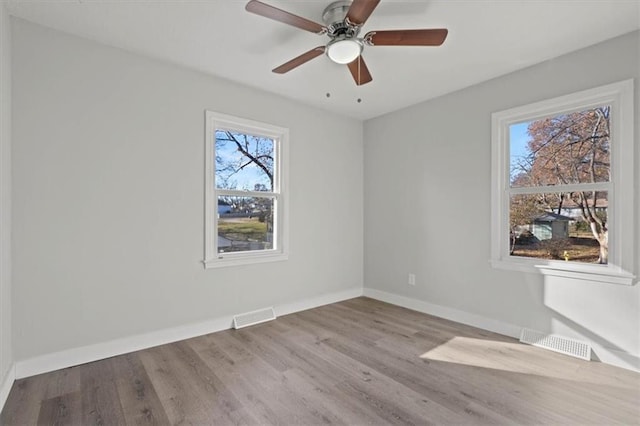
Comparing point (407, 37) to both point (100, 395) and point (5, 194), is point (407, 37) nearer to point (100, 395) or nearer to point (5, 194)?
point (5, 194)

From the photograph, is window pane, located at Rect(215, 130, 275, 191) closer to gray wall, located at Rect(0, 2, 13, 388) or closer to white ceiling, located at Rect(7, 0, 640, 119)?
white ceiling, located at Rect(7, 0, 640, 119)

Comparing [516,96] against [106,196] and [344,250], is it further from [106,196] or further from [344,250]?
[106,196]

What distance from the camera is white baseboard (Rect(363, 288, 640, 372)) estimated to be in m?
2.48

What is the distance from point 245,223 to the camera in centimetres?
360

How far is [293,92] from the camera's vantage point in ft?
12.1

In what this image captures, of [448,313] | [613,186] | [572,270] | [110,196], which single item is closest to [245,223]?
[110,196]

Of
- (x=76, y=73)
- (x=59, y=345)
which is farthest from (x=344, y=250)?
(x=76, y=73)

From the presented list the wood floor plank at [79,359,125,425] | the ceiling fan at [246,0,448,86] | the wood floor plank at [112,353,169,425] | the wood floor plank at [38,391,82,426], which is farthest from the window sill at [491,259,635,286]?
the wood floor plank at [38,391,82,426]

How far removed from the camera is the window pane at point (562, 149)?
8.81 feet

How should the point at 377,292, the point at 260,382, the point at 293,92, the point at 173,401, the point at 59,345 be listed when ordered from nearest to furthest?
the point at 173,401 → the point at 260,382 → the point at 59,345 → the point at 293,92 → the point at 377,292

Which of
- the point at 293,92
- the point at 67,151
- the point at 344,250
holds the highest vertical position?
the point at 293,92

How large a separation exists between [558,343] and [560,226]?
1.05 m

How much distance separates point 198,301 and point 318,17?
2.75 metres

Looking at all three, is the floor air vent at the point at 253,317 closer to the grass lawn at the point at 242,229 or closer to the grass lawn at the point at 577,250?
the grass lawn at the point at 242,229
